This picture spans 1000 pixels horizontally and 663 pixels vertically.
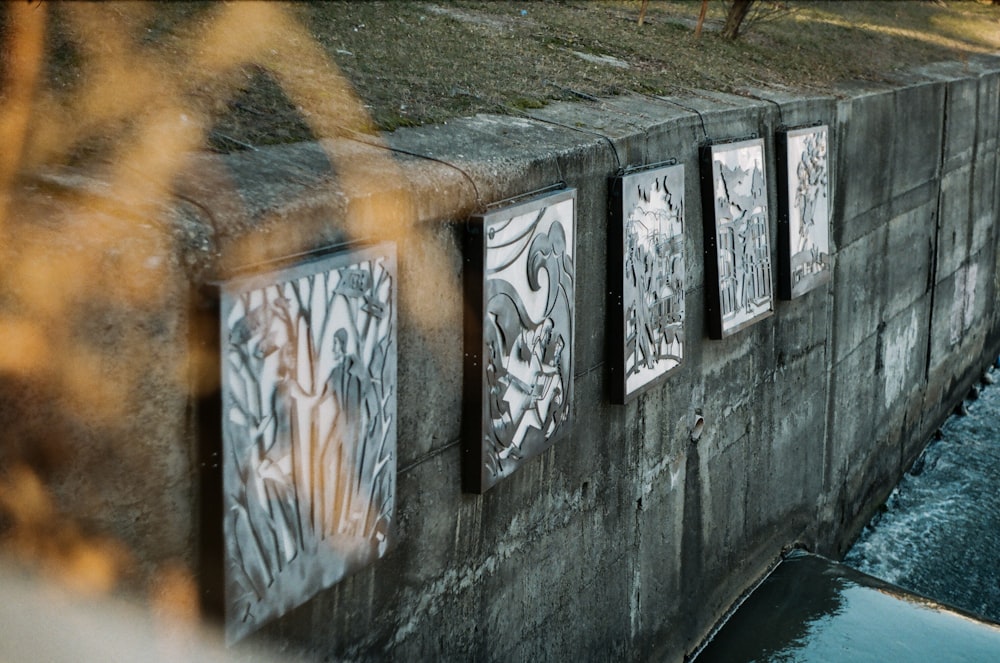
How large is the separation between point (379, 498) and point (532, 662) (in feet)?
5.46

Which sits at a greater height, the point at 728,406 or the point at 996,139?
the point at 996,139

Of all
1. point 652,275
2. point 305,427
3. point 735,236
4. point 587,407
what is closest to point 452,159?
point 305,427

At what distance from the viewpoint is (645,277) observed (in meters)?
5.38

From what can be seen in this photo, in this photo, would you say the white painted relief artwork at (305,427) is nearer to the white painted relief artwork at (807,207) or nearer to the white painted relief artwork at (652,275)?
the white painted relief artwork at (652,275)

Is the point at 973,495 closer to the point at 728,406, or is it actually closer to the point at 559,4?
the point at 728,406

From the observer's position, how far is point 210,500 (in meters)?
2.92

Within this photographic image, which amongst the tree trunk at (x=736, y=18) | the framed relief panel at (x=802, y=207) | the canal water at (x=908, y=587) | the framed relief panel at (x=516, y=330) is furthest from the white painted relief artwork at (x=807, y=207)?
the tree trunk at (x=736, y=18)

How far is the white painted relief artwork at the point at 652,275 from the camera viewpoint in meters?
5.18

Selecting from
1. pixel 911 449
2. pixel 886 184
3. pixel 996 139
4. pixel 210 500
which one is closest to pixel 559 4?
pixel 886 184

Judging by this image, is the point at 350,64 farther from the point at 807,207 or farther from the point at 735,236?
the point at 807,207

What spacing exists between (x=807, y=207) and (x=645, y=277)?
2572 mm

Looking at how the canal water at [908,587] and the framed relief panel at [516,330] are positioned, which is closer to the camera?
the framed relief panel at [516,330]

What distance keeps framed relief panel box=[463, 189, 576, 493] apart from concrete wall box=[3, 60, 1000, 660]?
0.27ft

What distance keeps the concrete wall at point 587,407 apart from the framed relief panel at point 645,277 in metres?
0.09
